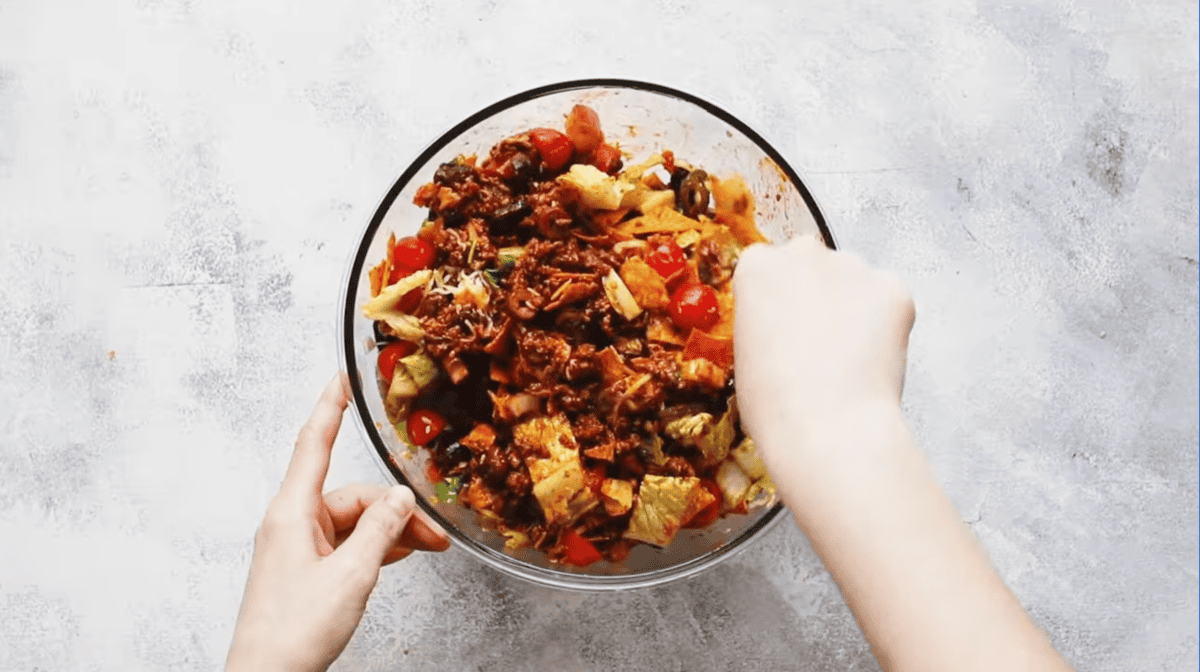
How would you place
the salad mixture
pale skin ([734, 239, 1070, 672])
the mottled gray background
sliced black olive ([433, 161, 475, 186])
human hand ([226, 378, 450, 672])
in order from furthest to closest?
the mottled gray background → sliced black olive ([433, 161, 475, 186]) → the salad mixture → human hand ([226, 378, 450, 672]) → pale skin ([734, 239, 1070, 672])

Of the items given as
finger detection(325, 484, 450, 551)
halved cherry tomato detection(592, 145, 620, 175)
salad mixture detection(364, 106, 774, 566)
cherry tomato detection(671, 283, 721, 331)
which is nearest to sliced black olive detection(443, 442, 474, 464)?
salad mixture detection(364, 106, 774, 566)

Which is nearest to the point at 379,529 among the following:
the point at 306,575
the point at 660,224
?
the point at 306,575

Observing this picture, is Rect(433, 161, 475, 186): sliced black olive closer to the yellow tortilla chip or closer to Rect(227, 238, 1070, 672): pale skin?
the yellow tortilla chip

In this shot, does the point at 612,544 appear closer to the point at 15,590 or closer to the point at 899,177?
the point at 899,177

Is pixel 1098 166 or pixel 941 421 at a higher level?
pixel 1098 166

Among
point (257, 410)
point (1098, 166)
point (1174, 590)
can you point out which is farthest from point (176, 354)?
point (1174, 590)

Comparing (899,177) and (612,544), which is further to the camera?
(899,177)

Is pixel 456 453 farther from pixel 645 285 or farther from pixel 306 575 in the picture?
pixel 645 285

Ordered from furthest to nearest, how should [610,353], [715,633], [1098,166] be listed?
[1098,166] → [715,633] → [610,353]
